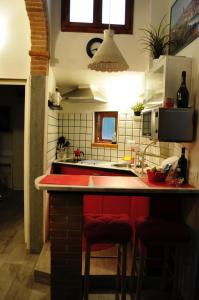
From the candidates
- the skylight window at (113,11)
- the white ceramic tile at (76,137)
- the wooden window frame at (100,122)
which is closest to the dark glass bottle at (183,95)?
the skylight window at (113,11)

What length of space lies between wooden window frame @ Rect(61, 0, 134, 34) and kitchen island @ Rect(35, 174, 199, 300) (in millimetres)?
2124

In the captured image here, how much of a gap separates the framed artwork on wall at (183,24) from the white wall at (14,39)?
162cm

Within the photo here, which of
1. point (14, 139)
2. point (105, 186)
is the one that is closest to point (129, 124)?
point (105, 186)

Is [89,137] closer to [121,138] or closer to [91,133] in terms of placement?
[91,133]

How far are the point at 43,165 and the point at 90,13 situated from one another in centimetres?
201

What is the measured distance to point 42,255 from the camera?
2848 mm

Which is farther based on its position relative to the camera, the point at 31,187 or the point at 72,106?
the point at 72,106

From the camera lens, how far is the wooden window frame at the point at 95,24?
3.29m

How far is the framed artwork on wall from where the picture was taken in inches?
88.0

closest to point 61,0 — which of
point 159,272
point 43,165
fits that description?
point 43,165

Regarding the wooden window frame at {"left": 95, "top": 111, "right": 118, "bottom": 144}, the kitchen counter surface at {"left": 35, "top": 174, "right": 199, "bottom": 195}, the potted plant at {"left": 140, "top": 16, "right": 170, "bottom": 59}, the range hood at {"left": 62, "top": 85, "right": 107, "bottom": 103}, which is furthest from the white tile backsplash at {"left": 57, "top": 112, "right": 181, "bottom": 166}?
the kitchen counter surface at {"left": 35, "top": 174, "right": 199, "bottom": 195}

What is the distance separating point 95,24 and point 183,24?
1.23m

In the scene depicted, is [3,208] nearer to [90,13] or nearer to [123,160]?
[123,160]

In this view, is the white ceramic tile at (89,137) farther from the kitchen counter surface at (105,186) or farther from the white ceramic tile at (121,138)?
the kitchen counter surface at (105,186)
